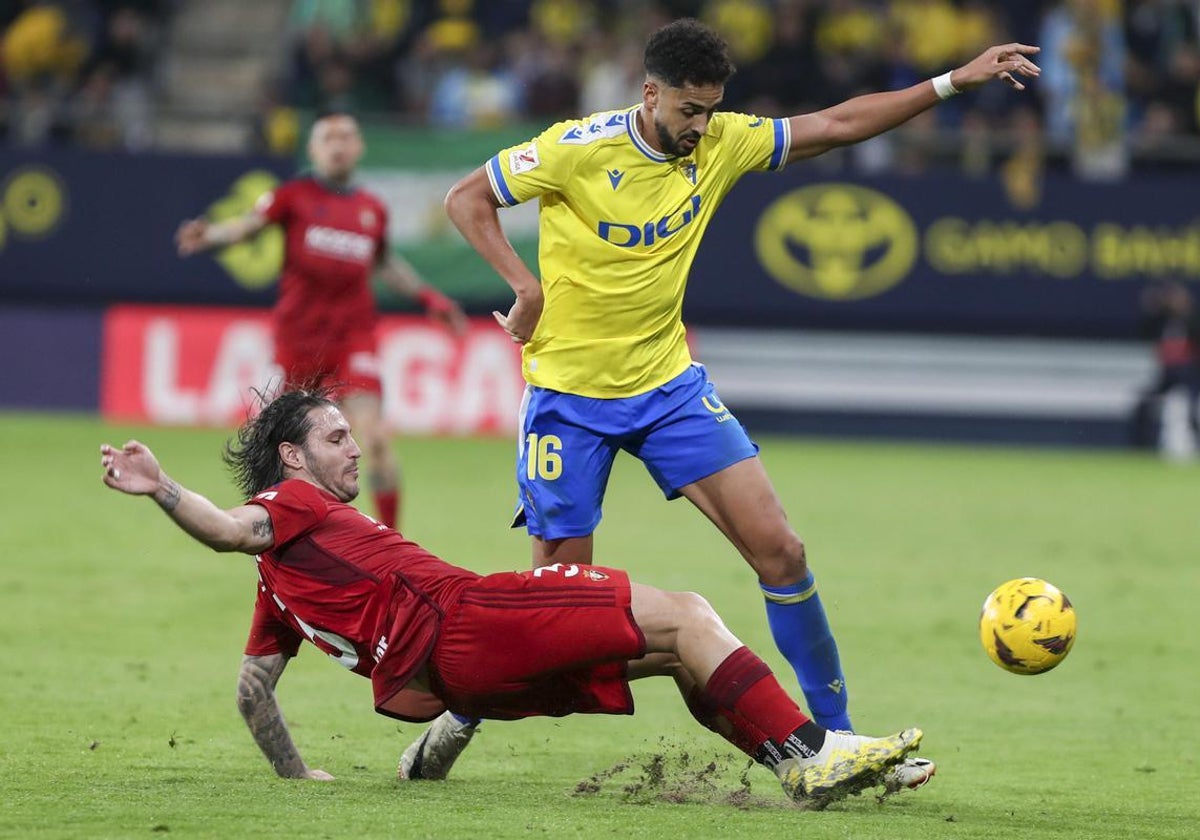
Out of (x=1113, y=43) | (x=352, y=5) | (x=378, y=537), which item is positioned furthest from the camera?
(x=352, y=5)

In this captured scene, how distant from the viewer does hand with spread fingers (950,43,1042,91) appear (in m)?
6.44

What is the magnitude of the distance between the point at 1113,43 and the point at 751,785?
15655 millimetres

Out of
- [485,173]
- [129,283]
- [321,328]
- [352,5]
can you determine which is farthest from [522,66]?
[485,173]

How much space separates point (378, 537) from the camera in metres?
5.89

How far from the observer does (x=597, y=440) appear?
6.66m

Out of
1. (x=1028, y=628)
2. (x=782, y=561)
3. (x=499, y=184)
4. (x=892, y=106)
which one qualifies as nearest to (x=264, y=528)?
(x=499, y=184)

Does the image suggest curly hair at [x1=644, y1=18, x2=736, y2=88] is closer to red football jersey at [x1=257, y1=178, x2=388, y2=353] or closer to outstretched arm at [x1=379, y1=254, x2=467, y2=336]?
outstretched arm at [x1=379, y1=254, x2=467, y2=336]

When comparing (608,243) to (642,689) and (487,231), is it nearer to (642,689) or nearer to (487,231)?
(487,231)

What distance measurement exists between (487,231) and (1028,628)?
2304 millimetres

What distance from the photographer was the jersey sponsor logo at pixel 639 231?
6660 mm

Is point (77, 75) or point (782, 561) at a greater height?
point (77, 75)

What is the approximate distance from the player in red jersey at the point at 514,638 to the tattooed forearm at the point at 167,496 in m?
0.28

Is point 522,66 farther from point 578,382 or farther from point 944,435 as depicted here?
point 578,382

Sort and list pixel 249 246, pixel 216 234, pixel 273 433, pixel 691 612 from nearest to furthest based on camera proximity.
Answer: pixel 691 612 → pixel 273 433 → pixel 216 234 → pixel 249 246
